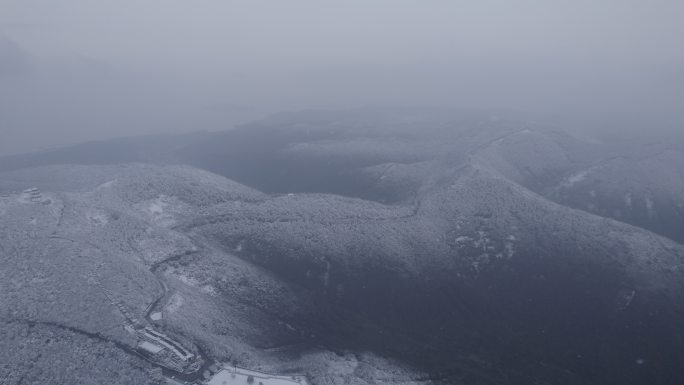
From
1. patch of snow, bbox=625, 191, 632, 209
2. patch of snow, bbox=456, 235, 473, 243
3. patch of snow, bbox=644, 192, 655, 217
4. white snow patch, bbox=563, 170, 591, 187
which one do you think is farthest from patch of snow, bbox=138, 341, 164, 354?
white snow patch, bbox=563, 170, 591, 187

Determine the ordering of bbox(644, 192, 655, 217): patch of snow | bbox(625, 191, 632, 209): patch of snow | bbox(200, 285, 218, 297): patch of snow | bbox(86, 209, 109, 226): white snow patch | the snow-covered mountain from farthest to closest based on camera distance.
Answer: bbox(625, 191, 632, 209): patch of snow
bbox(644, 192, 655, 217): patch of snow
bbox(86, 209, 109, 226): white snow patch
bbox(200, 285, 218, 297): patch of snow
the snow-covered mountain

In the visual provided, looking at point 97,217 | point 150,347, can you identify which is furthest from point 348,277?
point 97,217

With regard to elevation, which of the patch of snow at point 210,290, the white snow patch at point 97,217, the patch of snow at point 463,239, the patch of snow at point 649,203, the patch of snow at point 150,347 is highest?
the white snow patch at point 97,217

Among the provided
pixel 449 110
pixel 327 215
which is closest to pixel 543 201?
pixel 327 215

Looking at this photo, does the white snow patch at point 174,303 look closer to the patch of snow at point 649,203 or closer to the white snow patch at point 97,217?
the white snow patch at point 97,217

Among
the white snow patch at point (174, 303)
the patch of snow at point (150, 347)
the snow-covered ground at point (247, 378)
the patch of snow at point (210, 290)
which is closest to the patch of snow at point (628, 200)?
the snow-covered ground at point (247, 378)

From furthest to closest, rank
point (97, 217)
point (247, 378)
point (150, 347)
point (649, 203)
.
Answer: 1. point (649, 203)
2. point (97, 217)
3. point (150, 347)
4. point (247, 378)

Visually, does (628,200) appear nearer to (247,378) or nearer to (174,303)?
(247,378)

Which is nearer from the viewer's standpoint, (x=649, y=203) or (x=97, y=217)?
(x=97, y=217)

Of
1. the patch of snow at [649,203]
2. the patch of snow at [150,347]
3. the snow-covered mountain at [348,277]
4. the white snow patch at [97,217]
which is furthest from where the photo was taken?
the patch of snow at [649,203]

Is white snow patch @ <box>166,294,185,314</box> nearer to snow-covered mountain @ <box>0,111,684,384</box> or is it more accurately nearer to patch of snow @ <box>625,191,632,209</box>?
snow-covered mountain @ <box>0,111,684,384</box>

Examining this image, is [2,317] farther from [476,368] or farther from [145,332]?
[476,368]
